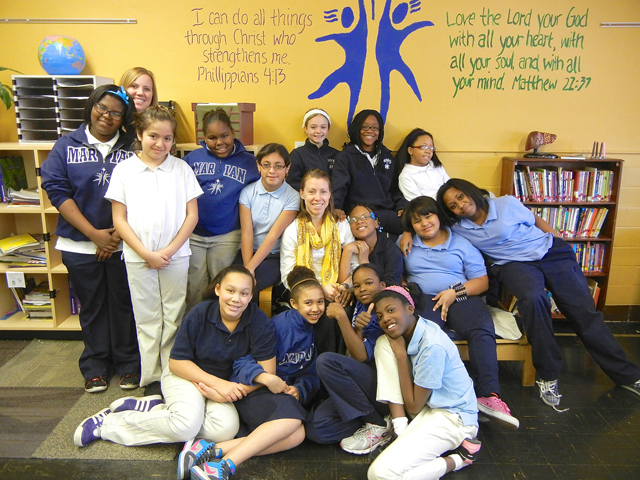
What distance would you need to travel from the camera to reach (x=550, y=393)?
251 cm

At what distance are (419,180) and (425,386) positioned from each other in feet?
5.16

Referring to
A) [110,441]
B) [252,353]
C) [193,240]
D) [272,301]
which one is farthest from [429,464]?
[193,240]

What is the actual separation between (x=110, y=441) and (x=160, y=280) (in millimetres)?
751

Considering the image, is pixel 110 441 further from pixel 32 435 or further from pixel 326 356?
pixel 326 356

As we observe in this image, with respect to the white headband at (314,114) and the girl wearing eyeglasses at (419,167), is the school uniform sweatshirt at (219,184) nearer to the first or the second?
the white headband at (314,114)

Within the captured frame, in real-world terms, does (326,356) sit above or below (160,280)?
below

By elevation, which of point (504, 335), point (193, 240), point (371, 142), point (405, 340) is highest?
point (371, 142)

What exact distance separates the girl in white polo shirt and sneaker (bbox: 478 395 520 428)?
1544 mm

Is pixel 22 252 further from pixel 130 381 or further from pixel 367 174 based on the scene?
pixel 367 174

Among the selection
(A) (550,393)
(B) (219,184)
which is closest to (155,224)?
(B) (219,184)

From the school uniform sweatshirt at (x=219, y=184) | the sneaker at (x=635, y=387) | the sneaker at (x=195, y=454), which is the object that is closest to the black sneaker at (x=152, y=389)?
the sneaker at (x=195, y=454)

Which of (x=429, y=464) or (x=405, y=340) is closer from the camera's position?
(x=429, y=464)

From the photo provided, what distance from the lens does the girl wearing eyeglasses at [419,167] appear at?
10.5ft

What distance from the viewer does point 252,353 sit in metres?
2.16
